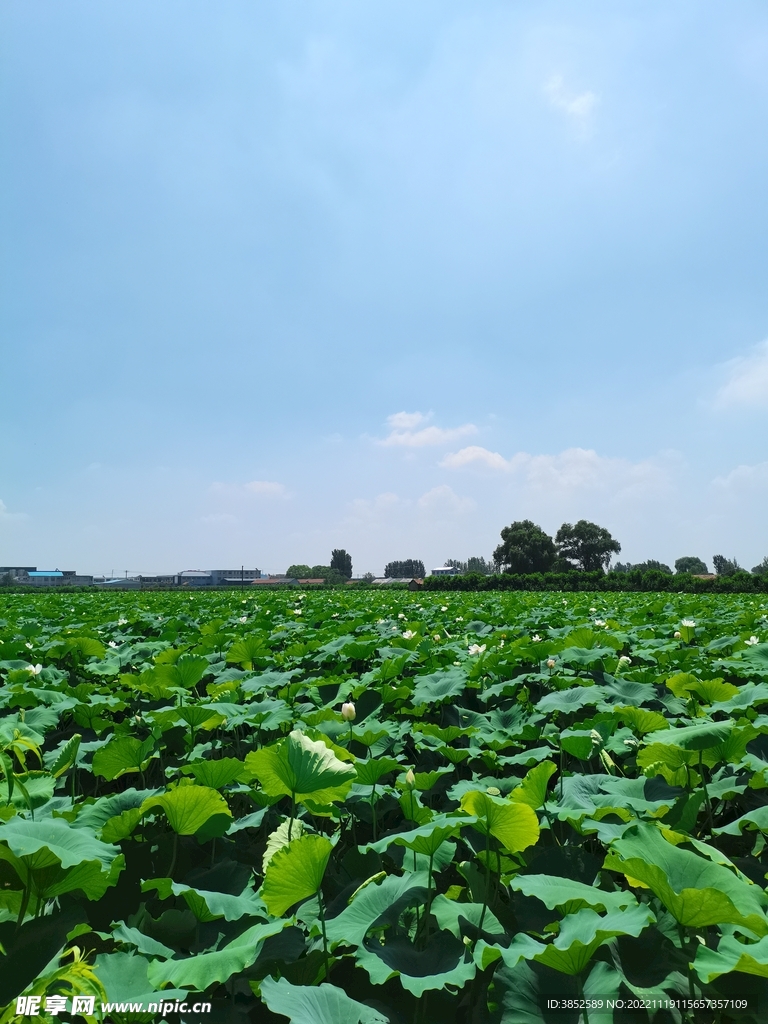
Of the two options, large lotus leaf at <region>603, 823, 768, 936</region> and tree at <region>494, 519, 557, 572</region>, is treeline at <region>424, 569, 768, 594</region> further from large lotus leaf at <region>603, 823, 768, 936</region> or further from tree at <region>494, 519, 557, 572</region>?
large lotus leaf at <region>603, 823, 768, 936</region>

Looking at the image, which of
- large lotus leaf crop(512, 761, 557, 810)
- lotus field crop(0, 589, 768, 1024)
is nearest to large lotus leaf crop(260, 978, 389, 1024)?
lotus field crop(0, 589, 768, 1024)

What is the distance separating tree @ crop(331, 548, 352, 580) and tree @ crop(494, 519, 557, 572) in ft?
164

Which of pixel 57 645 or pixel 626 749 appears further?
pixel 57 645

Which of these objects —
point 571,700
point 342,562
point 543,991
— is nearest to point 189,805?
point 543,991

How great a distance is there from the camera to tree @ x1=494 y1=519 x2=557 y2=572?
59250 mm

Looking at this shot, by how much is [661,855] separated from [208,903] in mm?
950

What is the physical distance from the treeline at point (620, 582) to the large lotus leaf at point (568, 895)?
31.4 meters

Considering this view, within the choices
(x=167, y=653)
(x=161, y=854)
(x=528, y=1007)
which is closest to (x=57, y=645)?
(x=167, y=653)

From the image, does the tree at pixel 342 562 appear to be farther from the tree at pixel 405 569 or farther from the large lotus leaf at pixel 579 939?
the large lotus leaf at pixel 579 939

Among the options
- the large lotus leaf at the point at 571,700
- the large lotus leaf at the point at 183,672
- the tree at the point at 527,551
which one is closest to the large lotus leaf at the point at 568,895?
the large lotus leaf at the point at 571,700

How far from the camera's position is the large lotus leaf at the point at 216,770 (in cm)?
159

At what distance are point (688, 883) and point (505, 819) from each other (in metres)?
0.36

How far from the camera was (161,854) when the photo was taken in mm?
1590

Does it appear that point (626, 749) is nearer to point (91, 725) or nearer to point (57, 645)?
point (91, 725)
